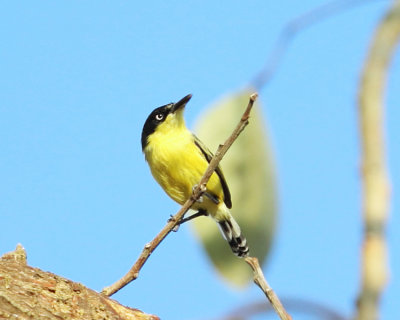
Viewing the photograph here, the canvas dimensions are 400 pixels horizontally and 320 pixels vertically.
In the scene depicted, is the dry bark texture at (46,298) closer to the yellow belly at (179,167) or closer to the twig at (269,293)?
the twig at (269,293)

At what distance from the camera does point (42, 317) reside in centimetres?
333

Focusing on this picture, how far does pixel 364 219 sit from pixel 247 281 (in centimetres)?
196

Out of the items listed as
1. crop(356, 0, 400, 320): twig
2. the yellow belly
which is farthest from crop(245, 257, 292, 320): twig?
the yellow belly

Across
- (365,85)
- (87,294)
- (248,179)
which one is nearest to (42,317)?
(87,294)

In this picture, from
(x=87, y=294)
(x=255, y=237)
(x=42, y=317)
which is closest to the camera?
(x=42, y=317)

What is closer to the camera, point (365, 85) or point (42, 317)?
point (365, 85)

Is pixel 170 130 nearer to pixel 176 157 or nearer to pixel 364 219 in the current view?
pixel 176 157

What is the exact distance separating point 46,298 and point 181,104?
2.98 meters

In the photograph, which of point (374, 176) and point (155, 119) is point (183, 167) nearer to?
point (155, 119)

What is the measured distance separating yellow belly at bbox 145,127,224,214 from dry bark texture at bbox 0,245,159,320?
218 cm

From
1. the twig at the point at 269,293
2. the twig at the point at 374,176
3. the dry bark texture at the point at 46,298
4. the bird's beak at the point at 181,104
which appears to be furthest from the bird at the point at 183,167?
the twig at the point at 374,176

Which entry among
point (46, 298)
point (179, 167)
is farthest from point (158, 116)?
point (46, 298)

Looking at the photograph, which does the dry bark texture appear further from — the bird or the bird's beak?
the bird's beak

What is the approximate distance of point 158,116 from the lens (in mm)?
6336
